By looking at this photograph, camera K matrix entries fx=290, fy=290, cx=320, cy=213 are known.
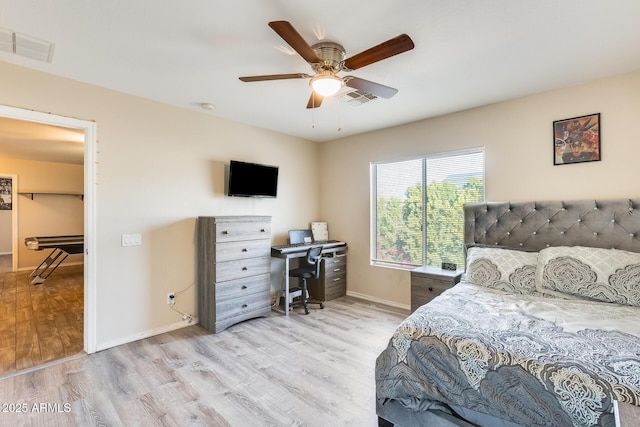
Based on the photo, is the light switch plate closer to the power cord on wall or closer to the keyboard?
the power cord on wall

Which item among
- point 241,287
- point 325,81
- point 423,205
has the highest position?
point 325,81

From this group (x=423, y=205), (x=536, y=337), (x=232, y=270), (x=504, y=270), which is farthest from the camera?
(x=423, y=205)

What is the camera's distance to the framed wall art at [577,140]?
272cm

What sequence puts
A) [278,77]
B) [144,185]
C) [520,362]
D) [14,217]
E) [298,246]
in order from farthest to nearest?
[14,217], [298,246], [144,185], [278,77], [520,362]

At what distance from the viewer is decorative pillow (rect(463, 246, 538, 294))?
254 cm

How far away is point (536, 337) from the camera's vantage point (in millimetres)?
1574

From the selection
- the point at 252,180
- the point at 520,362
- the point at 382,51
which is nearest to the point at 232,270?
the point at 252,180

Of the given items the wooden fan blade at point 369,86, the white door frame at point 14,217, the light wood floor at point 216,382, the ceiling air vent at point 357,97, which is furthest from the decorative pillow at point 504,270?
the white door frame at point 14,217

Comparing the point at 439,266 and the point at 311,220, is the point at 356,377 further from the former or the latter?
the point at 311,220

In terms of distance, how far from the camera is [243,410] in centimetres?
202

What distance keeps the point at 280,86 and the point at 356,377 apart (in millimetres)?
2741

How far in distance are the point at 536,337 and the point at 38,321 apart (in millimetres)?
5085

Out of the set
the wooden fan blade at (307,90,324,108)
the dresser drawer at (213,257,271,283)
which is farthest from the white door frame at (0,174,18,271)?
the wooden fan blade at (307,90,324,108)

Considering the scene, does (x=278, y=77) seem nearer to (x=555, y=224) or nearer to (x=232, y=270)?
(x=232, y=270)
